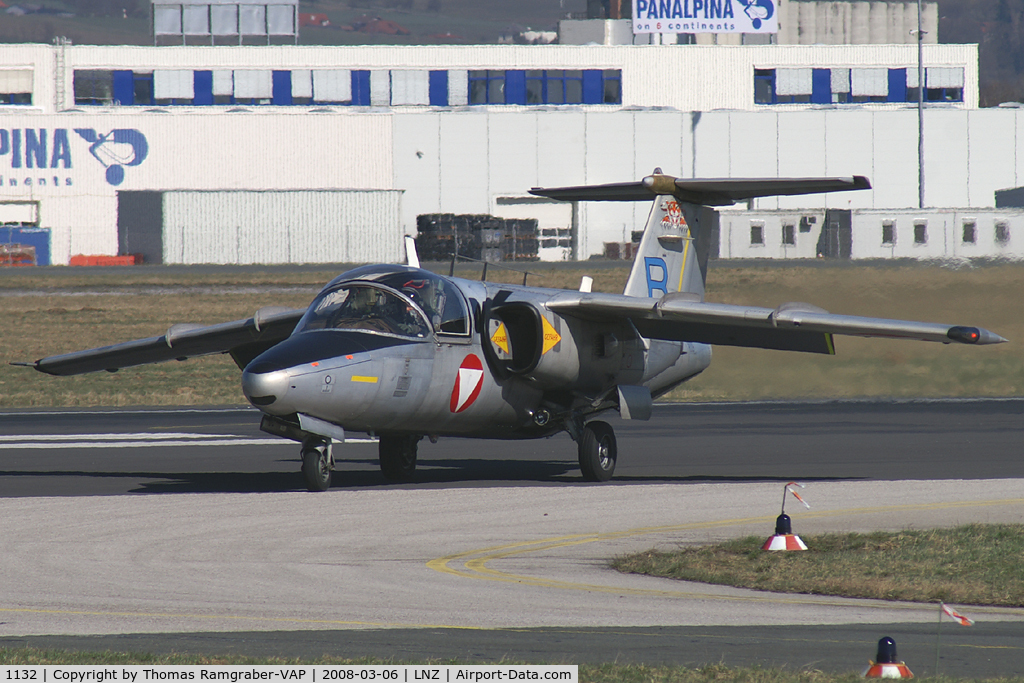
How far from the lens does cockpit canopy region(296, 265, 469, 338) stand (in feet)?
53.7

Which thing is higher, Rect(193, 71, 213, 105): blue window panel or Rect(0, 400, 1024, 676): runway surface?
Rect(193, 71, 213, 105): blue window panel

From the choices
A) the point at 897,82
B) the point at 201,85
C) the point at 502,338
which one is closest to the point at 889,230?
the point at 897,82

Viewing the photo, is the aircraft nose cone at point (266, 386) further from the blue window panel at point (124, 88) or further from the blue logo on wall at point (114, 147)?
the blue window panel at point (124, 88)

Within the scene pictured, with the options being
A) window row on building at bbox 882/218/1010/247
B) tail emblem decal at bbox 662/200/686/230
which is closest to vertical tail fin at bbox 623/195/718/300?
tail emblem decal at bbox 662/200/686/230

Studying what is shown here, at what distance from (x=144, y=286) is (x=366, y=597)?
157 feet

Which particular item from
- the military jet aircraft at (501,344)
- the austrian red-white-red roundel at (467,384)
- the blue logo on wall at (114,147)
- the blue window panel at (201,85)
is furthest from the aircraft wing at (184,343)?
the blue window panel at (201,85)

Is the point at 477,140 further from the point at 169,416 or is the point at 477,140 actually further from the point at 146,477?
the point at 146,477

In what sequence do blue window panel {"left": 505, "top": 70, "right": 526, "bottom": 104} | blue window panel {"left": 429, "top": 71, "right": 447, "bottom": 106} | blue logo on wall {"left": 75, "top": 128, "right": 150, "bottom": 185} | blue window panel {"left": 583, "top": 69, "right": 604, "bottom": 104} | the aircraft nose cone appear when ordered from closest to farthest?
the aircraft nose cone → blue logo on wall {"left": 75, "top": 128, "right": 150, "bottom": 185} → blue window panel {"left": 429, "top": 71, "right": 447, "bottom": 106} → blue window panel {"left": 583, "top": 69, "right": 604, "bottom": 104} → blue window panel {"left": 505, "top": 70, "right": 526, "bottom": 104}

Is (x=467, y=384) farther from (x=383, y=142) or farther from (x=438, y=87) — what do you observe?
(x=438, y=87)

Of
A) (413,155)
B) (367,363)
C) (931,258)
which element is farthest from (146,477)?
(413,155)

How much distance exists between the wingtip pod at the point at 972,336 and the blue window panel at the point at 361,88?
6917 cm

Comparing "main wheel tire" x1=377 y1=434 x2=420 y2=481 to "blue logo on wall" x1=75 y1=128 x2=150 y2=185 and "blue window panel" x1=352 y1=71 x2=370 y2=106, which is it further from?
"blue window panel" x1=352 y1=71 x2=370 y2=106

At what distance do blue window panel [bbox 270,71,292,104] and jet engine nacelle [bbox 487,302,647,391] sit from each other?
66187mm

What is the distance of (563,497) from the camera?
16734 millimetres
